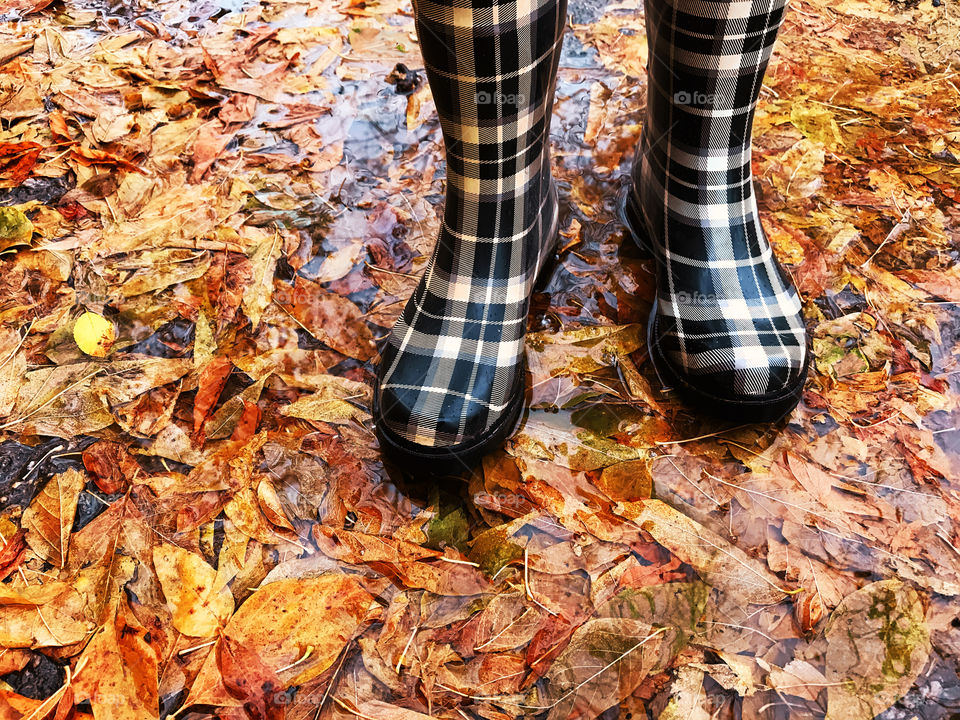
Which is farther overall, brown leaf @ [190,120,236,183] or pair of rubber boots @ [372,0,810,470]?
brown leaf @ [190,120,236,183]

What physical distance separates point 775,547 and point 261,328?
73 cm

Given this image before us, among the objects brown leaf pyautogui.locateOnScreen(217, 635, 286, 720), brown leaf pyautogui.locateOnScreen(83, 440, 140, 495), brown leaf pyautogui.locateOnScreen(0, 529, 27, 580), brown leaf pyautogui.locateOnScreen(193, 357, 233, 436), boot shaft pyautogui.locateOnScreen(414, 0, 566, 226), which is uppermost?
boot shaft pyautogui.locateOnScreen(414, 0, 566, 226)

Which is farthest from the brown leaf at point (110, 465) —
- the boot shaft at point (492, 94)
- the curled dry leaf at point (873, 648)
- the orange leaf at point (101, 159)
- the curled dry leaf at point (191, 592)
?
the curled dry leaf at point (873, 648)

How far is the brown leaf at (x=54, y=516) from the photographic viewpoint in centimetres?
79

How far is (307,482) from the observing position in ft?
2.77

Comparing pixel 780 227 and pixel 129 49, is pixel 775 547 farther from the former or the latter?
pixel 129 49

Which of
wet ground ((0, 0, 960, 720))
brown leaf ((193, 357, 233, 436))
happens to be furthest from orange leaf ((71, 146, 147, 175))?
brown leaf ((193, 357, 233, 436))

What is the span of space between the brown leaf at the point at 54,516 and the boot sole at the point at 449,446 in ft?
1.19

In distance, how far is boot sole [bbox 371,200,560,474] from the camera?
80 centimetres

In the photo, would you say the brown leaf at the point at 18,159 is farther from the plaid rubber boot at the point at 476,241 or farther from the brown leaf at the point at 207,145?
the plaid rubber boot at the point at 476,241

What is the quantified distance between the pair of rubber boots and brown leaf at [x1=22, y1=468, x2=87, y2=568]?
1.21ft

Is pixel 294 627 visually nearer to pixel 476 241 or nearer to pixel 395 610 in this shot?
pixel 395 610

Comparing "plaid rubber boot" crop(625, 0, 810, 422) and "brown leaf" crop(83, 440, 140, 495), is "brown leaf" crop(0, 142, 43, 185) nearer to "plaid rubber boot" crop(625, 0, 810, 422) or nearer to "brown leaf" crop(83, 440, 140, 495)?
"brown leaf" crop(83, 440, 140, 495)

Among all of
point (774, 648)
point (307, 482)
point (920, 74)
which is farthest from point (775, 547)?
point (920, 74)
